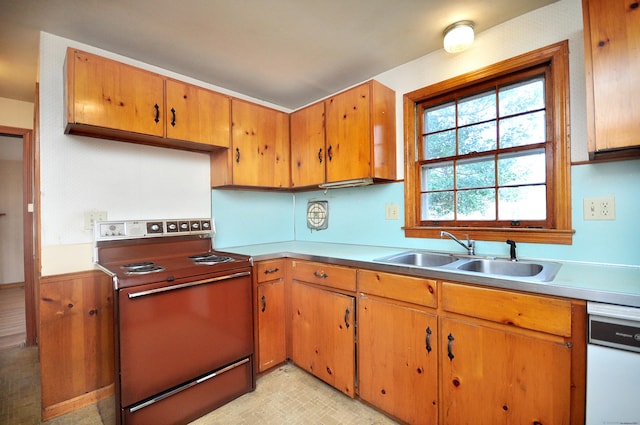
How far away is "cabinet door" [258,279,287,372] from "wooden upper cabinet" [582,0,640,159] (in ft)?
6.55

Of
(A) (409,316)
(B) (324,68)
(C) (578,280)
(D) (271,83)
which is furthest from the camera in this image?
(D) (271,83)

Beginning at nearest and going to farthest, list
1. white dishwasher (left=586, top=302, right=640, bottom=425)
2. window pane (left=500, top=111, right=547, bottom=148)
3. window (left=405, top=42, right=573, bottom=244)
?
white dishwasher (left=586, top=302, right=640, bottom=425), window (left=405, top=42, right=573, bottom=244), window pane (left=500, top=111, right=547, bottom=148)

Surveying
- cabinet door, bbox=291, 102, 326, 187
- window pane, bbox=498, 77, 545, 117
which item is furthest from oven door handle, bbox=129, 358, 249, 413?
window pane, bbox=498, 77, 545, 117

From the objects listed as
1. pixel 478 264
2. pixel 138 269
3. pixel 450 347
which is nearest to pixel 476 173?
pixel 478 264

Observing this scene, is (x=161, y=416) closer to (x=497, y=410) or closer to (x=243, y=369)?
(x=243, y=369)

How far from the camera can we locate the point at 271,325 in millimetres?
2154

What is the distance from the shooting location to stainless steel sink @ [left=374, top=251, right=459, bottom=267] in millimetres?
1869

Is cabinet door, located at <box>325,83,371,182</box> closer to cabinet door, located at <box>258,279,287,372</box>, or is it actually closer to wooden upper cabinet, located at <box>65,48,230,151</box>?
wooden upper cabinet, located at <box>65,48,230,151</box>

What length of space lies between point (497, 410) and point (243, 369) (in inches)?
58.3

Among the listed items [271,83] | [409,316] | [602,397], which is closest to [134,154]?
[271,83]

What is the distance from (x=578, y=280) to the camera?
1.17 meters

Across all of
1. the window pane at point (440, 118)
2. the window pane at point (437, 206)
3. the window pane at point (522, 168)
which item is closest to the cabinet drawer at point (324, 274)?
the window pane at point (437, 206)

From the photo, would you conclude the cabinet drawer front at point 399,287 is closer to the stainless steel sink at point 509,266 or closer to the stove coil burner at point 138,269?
the stainless steel sink at point 509,266

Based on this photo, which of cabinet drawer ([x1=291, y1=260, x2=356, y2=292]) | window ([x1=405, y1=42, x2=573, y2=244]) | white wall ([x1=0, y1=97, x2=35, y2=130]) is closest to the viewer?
window ([x1=405, y1=42, x2=573, y2=244])
